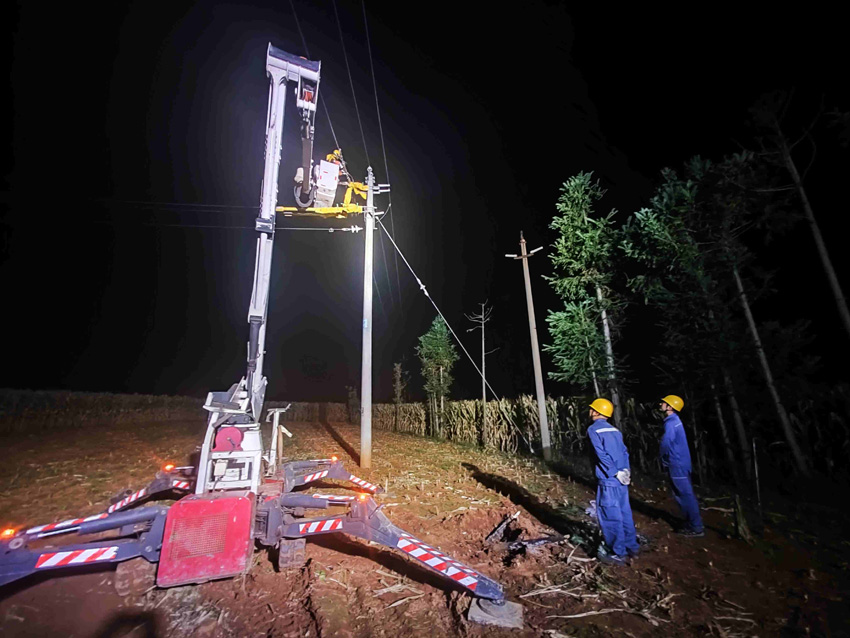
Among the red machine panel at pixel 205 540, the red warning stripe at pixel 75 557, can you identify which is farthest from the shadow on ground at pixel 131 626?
the red warning stripe at pixel 75 557

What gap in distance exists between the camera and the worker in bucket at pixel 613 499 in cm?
538

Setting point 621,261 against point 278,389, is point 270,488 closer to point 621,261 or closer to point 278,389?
point 621,261

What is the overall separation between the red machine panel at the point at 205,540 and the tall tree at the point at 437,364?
1808 cm

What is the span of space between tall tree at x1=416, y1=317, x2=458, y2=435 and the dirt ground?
47.3 feet

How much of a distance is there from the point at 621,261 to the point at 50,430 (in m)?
28.1

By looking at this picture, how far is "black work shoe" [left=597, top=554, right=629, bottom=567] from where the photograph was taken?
205 inches

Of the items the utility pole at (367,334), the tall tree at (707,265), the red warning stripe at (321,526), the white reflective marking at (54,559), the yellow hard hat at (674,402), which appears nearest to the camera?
the white reflective marking at (54,559)

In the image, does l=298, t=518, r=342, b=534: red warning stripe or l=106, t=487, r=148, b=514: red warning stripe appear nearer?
l=298, t=518, r=342, b=534: red warning stripe

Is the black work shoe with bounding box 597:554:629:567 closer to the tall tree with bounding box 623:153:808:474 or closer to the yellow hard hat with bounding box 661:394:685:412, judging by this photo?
the yellow hard hat with bounding box 661:394:685:412

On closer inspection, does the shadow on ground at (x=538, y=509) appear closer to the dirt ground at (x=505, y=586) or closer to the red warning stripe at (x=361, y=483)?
the dirt ground at (x=505, y=586)

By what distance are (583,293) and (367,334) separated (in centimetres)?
737

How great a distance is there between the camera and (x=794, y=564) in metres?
5.11

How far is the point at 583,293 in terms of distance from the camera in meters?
12.5

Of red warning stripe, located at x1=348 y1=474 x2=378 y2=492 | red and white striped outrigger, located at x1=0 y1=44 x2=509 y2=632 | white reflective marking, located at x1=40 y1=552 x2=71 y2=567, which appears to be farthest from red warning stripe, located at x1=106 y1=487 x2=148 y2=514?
red warning stripe, located at x1=348 y1=474 x2=378 y2=492
